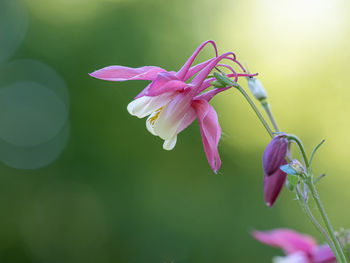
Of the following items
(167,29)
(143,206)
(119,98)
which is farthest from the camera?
(167,29)

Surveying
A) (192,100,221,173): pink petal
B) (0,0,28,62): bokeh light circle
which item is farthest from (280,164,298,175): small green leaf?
(0,0,28,62): bokeh light circle

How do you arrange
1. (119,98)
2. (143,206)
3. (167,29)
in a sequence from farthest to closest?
(167,29), (119,98), (143,206)

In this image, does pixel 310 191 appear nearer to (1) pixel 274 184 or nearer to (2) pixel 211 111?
(1) pixel 274 184

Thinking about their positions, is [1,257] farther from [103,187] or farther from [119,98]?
[119,98]

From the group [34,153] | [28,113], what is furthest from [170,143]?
[28,113]

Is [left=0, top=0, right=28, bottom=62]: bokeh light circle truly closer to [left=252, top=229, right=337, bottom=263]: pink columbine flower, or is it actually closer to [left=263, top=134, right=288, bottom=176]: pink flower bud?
[left=252, top=229, right=337, bottom=263]: pink columbine flower

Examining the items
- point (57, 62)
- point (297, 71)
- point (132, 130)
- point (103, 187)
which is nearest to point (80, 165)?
point (103, 187)
